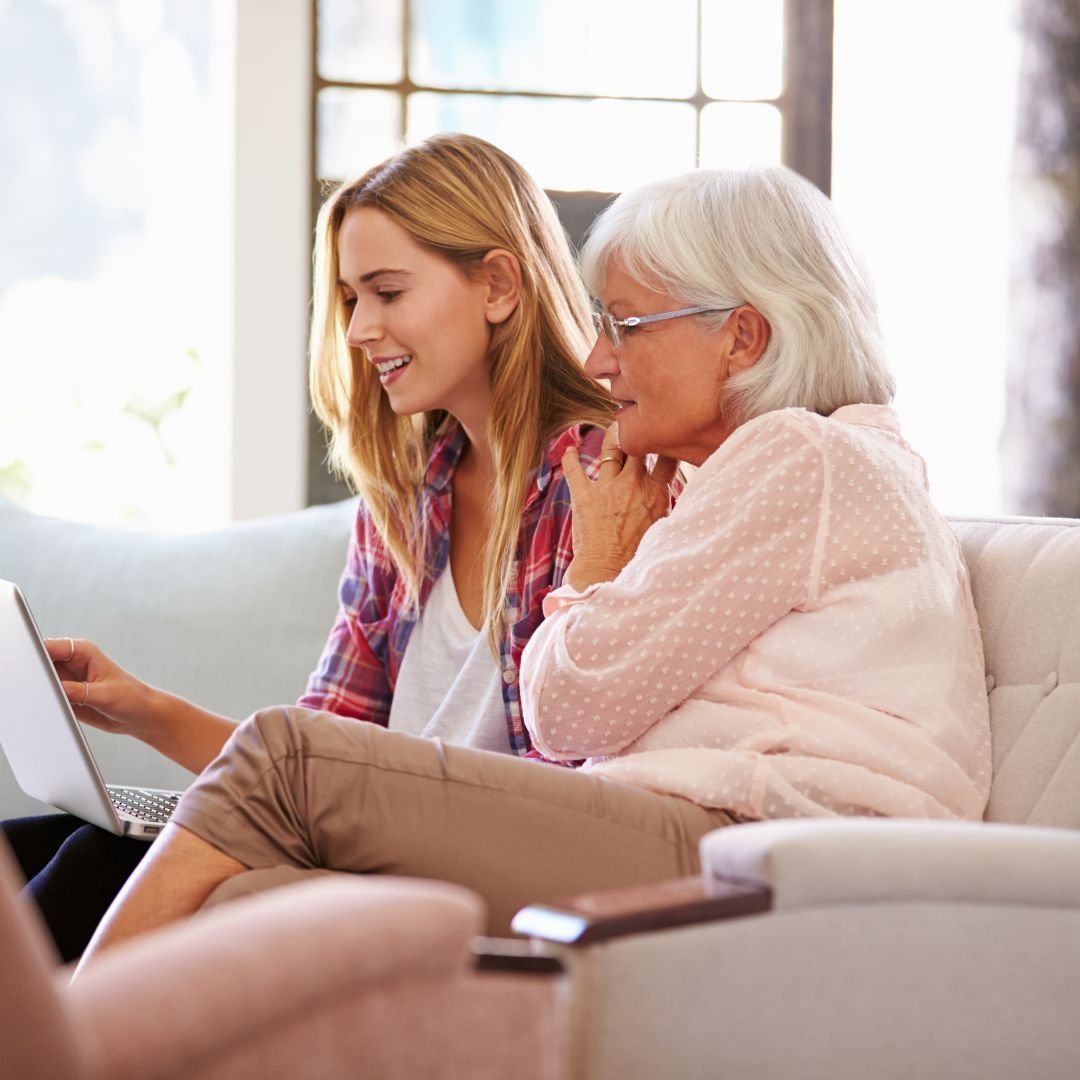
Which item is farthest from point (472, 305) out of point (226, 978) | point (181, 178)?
point (181, 178)

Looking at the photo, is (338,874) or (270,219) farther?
(270,219)

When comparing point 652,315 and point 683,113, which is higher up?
point 683,113

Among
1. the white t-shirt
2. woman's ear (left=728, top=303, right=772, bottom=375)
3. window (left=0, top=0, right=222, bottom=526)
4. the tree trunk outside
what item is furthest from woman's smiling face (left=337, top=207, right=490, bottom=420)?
window (left=0, top=0, right=222, bottom=526)

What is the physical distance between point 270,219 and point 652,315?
167cm

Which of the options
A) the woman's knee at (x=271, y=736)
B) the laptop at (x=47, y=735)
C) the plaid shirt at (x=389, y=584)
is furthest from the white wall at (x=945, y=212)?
the woman's knee at (x=271, y=736)

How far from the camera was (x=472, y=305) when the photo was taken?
196cm

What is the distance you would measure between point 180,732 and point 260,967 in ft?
4.13

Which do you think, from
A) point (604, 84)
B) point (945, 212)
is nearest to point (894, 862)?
point (604, 84)

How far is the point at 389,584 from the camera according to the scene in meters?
2.08

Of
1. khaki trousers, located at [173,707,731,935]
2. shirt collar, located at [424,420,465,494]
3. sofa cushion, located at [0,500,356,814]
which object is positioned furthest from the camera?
sofa cushion, located at [0,500,356,814]

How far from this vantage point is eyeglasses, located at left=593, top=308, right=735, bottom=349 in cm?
162

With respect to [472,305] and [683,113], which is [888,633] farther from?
[683,113]

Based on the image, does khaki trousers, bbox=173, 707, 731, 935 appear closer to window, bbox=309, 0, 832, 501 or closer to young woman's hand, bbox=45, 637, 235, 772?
young woman's hand, bbox=45, 637, 235, 772

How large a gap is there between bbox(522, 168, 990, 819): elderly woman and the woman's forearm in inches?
23.9
